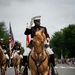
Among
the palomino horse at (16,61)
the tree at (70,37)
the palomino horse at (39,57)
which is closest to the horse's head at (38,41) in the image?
the palomino horse at (39,57)

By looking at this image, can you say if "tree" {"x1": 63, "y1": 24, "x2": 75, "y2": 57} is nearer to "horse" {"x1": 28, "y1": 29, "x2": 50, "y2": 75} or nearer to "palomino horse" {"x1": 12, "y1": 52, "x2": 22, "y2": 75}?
"palomino horse" {"x1": 12, "y1": 52, "x2": 22, "y2": 75}

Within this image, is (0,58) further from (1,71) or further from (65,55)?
(65,55)

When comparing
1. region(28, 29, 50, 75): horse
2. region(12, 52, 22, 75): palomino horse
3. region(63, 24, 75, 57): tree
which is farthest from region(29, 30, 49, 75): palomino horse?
region(63, 24, 75, 57): tree

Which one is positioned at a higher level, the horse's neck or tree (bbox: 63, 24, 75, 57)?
tree (bbox: 63, 24, 75, 57)

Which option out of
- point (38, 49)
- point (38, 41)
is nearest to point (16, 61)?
point (38, 49)

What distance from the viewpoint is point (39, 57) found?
45.1ft

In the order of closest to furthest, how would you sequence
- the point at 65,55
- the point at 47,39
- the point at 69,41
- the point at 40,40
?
1. the point at 40,40
2. the point at 47,39
3. the point at 69,41
4. the point at 65,55

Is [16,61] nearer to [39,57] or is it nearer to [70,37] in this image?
[39,57]

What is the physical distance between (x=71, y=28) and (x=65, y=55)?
95.5 ft

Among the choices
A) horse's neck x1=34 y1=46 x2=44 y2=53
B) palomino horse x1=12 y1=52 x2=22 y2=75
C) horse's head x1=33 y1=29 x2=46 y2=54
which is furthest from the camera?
palomino horse x1=12 y1=52 x2=22 y2=75

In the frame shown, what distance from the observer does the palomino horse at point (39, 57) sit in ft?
44.2

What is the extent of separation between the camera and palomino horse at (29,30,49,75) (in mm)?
13484

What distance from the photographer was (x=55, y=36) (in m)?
163

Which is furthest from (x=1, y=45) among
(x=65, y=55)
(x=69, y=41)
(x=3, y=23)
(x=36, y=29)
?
(x=65, y=55)
